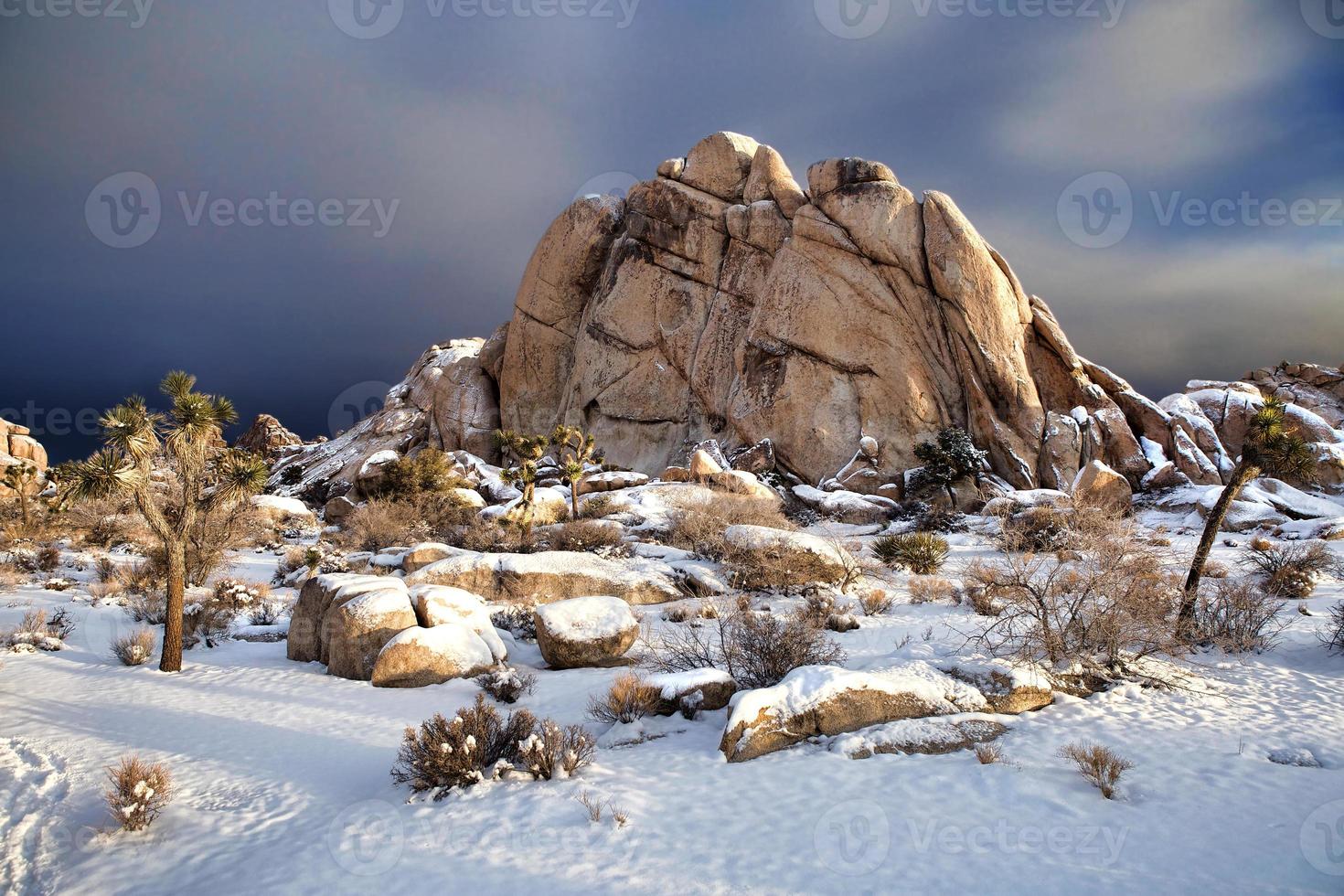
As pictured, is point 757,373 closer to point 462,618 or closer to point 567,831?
point 462,618

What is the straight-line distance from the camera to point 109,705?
816cm

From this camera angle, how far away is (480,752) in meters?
6.15

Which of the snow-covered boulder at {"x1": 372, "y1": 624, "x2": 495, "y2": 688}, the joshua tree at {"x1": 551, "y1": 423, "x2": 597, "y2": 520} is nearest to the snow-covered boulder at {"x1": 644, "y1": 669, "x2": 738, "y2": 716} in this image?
the snow-covered boulder at {"x1": 372, "y1": 624, "x2": 495, "y2": 688}

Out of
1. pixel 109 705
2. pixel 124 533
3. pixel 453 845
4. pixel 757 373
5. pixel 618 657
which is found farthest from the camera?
pixel 757 373

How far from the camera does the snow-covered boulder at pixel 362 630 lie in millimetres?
9453

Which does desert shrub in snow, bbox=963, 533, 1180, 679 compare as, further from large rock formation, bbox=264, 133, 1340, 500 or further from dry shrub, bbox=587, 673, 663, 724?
large rock formation, bbox=264, 133, 1340, 500

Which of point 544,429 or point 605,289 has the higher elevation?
point 605,289

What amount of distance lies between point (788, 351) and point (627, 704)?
97.3 feet

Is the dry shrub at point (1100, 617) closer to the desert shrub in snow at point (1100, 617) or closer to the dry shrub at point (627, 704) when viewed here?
the desert shrub in snow at point (1100, 617)

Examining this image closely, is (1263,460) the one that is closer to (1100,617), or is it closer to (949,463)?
(1100,617)

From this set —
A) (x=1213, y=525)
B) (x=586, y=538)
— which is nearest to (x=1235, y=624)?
(x=1213, y=525)

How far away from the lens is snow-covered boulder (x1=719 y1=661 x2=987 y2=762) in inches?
258

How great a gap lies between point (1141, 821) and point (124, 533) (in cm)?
2829

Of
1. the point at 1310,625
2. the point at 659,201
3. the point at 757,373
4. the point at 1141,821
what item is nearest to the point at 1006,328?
the point at 757,373
